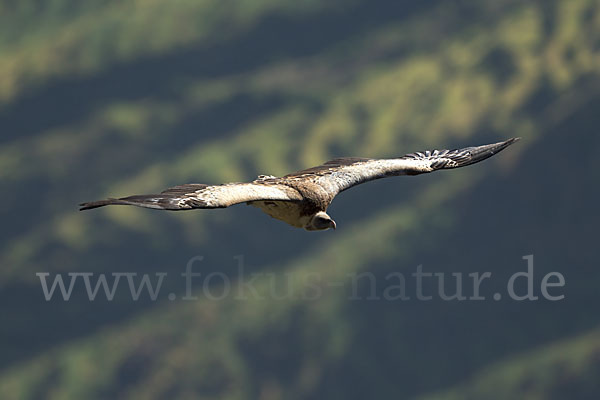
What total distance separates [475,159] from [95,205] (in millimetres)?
21218

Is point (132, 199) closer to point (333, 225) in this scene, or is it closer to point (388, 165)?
point (333, 225)

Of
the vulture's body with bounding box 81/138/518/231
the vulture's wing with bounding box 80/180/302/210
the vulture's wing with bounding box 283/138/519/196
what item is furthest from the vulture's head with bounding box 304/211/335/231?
the vulture's wing with bounding box 283/138/519/196

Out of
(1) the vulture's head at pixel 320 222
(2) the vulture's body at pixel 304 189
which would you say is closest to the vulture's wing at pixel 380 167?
(2) the vulture's body at pixel 304 189

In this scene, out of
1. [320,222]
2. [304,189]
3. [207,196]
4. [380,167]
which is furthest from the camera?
[380,167]

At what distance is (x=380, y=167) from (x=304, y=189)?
173 inches

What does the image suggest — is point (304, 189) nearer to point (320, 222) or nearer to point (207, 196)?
point (320, 222)

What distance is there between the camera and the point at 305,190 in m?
43.3

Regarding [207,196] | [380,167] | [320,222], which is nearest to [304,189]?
[320,222]

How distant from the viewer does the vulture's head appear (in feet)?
139

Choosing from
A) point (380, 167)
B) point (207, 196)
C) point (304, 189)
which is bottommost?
point (207, 196)

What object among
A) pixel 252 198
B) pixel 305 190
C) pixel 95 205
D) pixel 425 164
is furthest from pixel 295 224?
pixel 95 205

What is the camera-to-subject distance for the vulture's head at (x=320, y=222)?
139ft

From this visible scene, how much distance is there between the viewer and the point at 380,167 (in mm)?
46219

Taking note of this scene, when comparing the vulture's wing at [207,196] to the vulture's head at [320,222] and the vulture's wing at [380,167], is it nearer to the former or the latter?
the vulture's head at [320,222]
